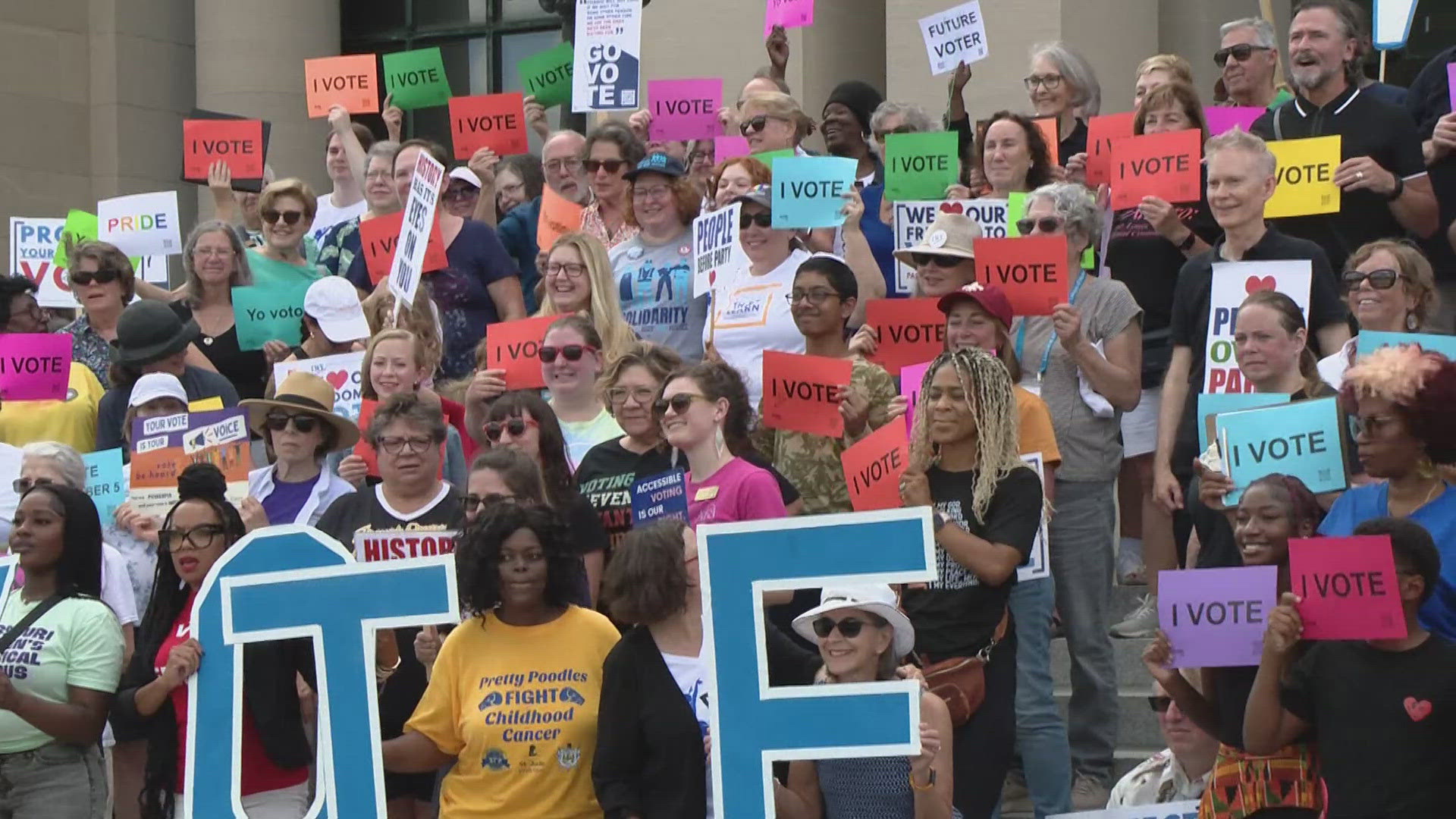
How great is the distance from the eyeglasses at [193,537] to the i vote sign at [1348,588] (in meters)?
3.42

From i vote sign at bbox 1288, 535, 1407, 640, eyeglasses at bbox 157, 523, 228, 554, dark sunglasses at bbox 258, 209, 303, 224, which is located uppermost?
dark sunglasses at bbox 258, 209, 303, 224

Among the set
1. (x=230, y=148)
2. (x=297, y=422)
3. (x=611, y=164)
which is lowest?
(x=297, y=422)

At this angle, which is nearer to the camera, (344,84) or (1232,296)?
(1232,296)

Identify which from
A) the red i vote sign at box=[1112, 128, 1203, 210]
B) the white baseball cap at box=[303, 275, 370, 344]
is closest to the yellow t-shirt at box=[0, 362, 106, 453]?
the white baseball cap at box=[303, 275, 370, 344]

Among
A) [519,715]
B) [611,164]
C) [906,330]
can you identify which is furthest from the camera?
[611,164]

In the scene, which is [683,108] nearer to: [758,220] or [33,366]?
[758,220]

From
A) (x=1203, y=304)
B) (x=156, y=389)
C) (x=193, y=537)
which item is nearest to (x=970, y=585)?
(x=1203, y=304)

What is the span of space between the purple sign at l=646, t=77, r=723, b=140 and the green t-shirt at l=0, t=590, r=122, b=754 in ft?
14.7

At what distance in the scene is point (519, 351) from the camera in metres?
9.52

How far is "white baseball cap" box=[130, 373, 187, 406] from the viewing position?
976 cm

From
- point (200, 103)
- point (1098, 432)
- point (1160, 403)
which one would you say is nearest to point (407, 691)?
point (1098, 432)

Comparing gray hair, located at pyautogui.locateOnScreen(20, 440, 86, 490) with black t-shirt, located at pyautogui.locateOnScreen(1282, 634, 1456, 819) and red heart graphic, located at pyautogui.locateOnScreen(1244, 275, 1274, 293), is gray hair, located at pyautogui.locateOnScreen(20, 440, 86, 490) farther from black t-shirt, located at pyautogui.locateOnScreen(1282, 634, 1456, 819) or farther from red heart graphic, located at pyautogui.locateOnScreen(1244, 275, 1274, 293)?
black t-shirt, located at pyautogui.locateOnScreen(1282, 634, 1456, 819)

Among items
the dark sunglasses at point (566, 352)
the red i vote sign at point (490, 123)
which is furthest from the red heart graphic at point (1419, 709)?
the red i vote sign at point (490, 123)

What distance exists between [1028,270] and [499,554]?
2.50 meters
